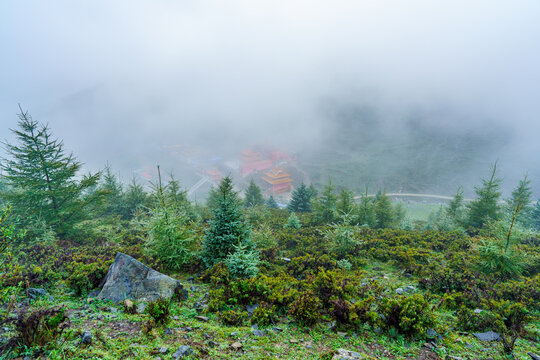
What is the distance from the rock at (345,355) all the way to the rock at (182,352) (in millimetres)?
2588

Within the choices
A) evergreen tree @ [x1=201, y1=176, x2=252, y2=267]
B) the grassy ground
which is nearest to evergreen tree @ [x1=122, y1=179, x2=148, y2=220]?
evergreen tree @ [x1=201, y1=176, x2=252, y2=267]

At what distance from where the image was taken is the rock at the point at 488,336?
17.1 ft

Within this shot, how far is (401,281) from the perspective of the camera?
9.12m

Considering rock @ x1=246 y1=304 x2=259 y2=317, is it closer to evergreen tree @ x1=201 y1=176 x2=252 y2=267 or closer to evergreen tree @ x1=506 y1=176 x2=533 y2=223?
evergreen tree @ x1=201 y1=176 x2=252 y2=267

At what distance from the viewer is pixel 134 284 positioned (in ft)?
21.7

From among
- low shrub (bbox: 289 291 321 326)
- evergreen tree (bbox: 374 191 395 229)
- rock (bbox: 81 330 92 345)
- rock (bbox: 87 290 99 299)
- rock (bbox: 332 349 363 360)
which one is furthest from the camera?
evergreen tree (bbox: 374 191 395 229)

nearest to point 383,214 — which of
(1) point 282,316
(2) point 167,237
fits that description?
(1) point 282,316

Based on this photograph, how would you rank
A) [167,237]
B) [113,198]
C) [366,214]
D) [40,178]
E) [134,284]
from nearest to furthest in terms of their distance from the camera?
[134,284], [167,237], [40,178], [366,214], [113,198]

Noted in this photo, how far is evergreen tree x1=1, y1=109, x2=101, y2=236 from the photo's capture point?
13742 mm

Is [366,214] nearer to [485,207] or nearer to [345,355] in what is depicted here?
[485,207]

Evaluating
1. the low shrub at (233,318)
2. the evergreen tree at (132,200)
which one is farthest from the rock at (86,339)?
the evergreen tree at (132,200)

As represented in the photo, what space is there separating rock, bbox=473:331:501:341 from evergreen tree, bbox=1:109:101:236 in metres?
19.7

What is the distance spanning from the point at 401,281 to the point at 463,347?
4.46m

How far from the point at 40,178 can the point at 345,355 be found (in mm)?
18889
